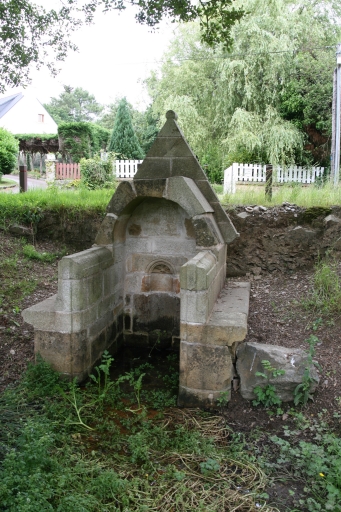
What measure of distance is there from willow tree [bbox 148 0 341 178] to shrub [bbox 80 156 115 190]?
5874 millimetres

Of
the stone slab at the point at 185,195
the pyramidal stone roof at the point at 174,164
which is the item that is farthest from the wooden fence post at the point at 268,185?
the stone slab at the point at 185,195

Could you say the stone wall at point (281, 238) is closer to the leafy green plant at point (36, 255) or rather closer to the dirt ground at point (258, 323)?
the dirt ground at point (258, 323)

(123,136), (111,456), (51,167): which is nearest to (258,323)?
(111,456)

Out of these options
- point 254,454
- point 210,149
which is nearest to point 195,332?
point 254,454

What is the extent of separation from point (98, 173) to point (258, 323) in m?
9.17

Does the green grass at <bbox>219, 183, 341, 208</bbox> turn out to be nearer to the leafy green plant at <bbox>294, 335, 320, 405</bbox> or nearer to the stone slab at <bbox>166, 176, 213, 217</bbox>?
the stone slab at <bbox>166, 176, 213, 217</bbox>

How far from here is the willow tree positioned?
16.6 meters

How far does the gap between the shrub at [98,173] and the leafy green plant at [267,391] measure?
9.82 m

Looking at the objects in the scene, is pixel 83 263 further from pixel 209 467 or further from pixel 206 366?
pixel 209 467

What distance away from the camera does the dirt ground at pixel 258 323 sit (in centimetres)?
375

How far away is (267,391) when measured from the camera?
3.76 meters

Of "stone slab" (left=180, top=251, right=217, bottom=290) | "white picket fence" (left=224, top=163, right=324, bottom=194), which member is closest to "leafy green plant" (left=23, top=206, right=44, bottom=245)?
"stone slab" (left=180, top=251, right=217, bottom=290)

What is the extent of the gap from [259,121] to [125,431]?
15400mm

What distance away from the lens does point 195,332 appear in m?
3.86
